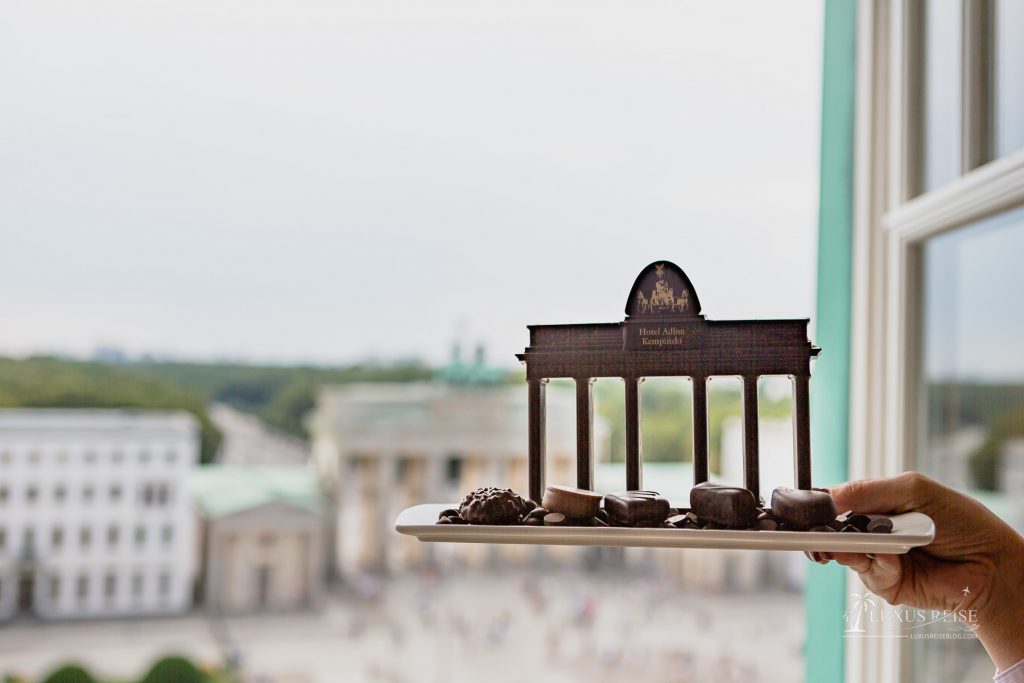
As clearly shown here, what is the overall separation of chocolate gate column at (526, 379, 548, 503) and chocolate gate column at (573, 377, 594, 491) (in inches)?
1.4

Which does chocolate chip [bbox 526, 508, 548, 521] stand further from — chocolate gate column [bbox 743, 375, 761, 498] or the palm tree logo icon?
the palm tree logo icon

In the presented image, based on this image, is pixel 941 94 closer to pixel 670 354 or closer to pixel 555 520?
pixel 670 354

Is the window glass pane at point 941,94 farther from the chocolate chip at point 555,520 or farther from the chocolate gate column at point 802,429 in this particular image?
the chocolate chip at point 555,520

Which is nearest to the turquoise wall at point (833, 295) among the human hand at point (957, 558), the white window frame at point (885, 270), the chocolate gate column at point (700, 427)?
the white window frame at point (885, 270)

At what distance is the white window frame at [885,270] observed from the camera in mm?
1195

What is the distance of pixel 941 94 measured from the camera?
1.16 metres

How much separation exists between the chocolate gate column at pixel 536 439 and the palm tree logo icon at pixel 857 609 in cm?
73

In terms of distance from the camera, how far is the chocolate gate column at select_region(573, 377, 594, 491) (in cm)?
74

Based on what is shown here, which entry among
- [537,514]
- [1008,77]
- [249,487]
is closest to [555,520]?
[537,514]

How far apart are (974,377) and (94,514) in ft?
4.96

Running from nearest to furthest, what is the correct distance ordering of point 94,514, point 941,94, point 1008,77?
point 1008,77 → point 941,94 → point 94,514

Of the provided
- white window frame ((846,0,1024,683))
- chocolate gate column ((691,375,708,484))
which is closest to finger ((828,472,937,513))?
chocolate gate column ((691,375,708,484))

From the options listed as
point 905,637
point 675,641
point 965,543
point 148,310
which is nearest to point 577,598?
point 675,641

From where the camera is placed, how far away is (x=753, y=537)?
0.61m
